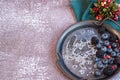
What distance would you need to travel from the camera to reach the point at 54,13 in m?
0.93

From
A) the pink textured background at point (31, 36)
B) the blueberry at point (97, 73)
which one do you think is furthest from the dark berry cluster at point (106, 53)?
the pink textured background at point (31, 36)

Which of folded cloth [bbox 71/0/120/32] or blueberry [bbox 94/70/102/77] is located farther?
folded cloth [bbox 71/0/120/32]

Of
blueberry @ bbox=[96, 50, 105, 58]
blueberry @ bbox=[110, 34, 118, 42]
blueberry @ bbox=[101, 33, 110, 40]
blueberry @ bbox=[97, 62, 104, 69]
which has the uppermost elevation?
blueberry @ bbox=[101, 33, 110, 40]

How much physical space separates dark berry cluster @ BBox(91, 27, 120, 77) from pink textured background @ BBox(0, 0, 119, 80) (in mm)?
123

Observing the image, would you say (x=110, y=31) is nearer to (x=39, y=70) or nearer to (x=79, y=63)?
(x=79, y=63)

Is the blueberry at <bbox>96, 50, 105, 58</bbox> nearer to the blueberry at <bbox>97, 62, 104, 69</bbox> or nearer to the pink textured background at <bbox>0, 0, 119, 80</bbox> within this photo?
the blueberry at <bbox>97, 62, 104, 69</bbox>

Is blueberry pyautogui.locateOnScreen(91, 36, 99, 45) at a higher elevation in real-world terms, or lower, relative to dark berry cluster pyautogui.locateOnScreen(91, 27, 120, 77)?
higher

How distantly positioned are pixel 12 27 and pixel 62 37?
21 cm

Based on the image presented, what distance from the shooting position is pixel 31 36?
87 centimetres

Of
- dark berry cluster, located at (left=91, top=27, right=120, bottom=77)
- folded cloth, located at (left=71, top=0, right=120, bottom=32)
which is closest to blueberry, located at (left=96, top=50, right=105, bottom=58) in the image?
dark berry cluster, located at (left=91, top=27, right=120, bottom=77)

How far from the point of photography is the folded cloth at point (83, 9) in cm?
86

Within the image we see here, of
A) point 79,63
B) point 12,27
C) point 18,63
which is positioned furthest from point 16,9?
point 79,63

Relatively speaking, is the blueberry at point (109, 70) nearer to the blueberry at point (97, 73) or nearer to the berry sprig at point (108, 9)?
the blueberry at point (97, 73)

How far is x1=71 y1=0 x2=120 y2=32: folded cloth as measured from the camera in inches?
33.8
